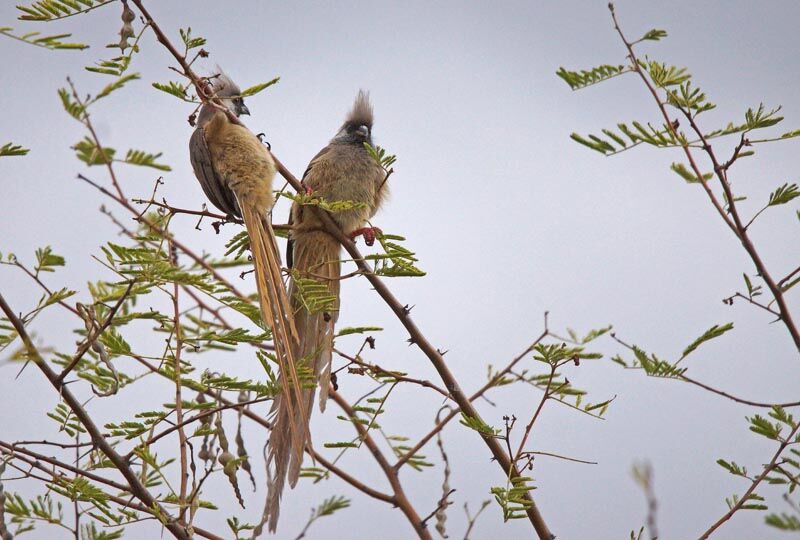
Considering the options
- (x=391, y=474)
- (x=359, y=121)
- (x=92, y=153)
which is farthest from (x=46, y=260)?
(x=359, y=121)

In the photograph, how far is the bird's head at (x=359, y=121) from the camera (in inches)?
188

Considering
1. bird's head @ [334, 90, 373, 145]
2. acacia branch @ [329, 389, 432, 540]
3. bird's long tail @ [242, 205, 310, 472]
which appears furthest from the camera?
bird's head @ [334, 90, 373, 145]

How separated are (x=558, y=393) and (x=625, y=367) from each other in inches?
10.5

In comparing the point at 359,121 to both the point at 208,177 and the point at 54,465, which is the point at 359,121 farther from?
the point at 54,465

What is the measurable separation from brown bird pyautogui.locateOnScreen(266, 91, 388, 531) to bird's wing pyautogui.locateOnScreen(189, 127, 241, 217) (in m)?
0.41

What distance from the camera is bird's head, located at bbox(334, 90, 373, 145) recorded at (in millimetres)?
4781

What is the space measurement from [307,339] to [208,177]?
2.87 feet

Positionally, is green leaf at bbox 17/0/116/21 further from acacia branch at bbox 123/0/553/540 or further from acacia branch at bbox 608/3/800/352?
acacia branch at bbox 608/3/800/352

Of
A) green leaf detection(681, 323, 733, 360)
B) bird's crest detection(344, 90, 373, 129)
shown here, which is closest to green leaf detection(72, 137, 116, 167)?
→ green leaf detection(681, 323, 733, 360)

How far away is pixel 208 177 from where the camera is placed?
3.74 meters

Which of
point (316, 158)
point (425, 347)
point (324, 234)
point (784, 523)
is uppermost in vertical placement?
point (316, 158)

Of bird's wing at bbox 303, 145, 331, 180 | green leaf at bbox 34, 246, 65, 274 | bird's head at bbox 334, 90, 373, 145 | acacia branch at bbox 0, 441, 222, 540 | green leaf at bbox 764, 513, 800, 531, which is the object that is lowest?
green leaf at bbox 764, 513, 800, 531

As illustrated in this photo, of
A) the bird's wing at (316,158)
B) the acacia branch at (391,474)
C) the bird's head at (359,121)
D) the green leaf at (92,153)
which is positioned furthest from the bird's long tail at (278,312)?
the bird's head at (359,121)

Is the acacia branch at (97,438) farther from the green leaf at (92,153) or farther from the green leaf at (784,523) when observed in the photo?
the green leaf at (784,523)
